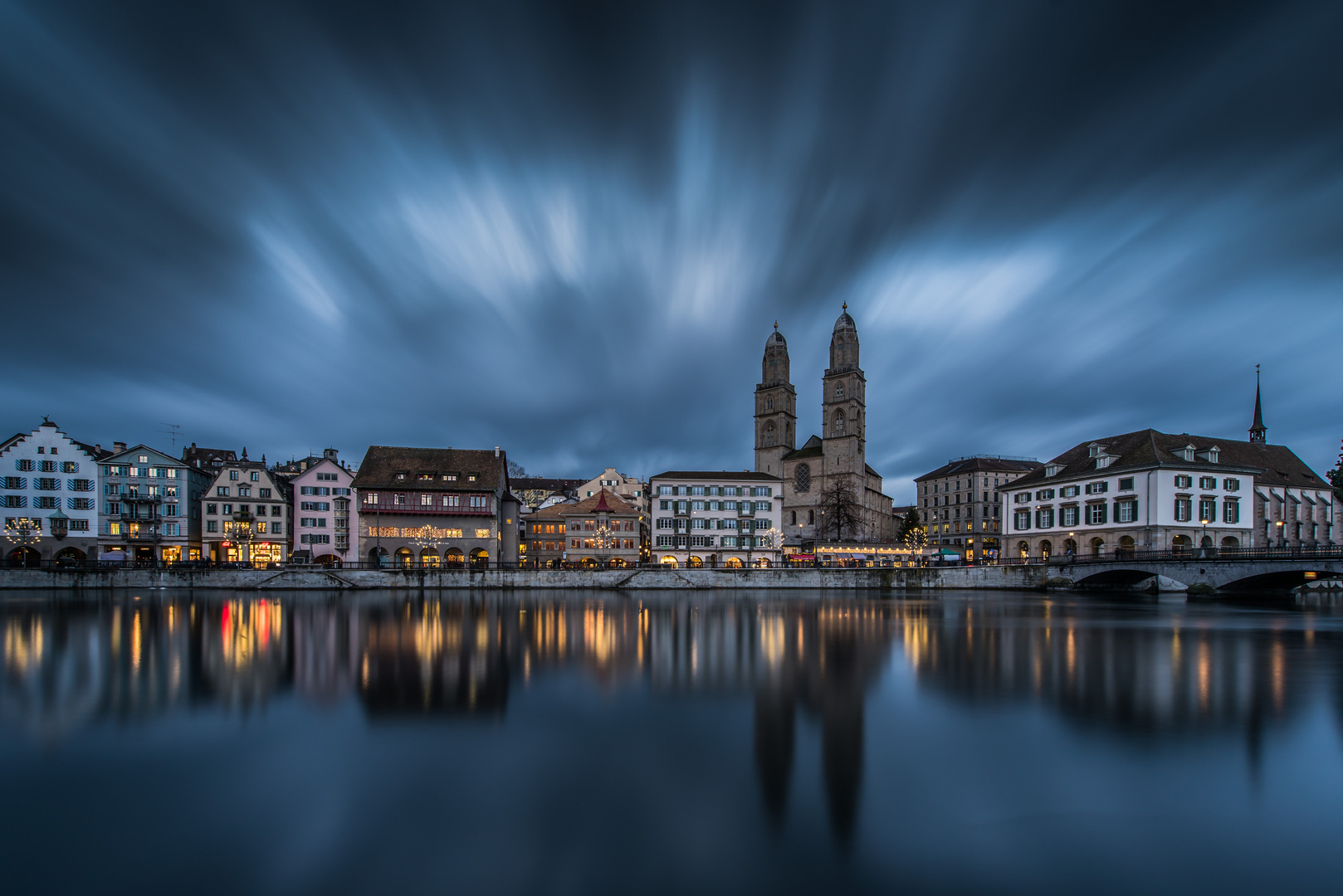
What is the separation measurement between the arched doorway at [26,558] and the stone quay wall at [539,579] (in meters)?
6.20

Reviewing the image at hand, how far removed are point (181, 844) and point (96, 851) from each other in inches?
36.3

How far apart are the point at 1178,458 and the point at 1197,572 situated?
12.3m

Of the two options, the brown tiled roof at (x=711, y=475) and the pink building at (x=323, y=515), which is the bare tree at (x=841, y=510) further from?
the pink building at (x=323, y=515)

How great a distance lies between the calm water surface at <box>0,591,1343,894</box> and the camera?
677cm

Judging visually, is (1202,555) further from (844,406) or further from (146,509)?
(146,509)

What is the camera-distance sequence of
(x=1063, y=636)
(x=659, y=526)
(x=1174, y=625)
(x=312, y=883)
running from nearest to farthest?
→ 1. (x=312, y=883)
2. (x=1063, y=636)
3. (x=1174, y=625)
4. (x=659, y=526)

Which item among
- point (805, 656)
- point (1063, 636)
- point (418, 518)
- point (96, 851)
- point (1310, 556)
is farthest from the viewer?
→ point (418, 518)

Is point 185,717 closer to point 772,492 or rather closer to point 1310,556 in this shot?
point 1310,556

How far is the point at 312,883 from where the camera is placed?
21.0ft

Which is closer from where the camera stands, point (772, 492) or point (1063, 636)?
point (1063, 636)

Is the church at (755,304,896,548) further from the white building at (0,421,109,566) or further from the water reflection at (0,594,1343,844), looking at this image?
the white building at (0,421,109,566)

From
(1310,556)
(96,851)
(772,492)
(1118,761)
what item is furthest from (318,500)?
(1310,556)

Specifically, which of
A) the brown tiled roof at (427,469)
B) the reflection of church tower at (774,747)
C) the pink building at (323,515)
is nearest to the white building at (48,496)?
the pink building at (323,515)

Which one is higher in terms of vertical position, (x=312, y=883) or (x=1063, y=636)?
(x=312, y=883)
